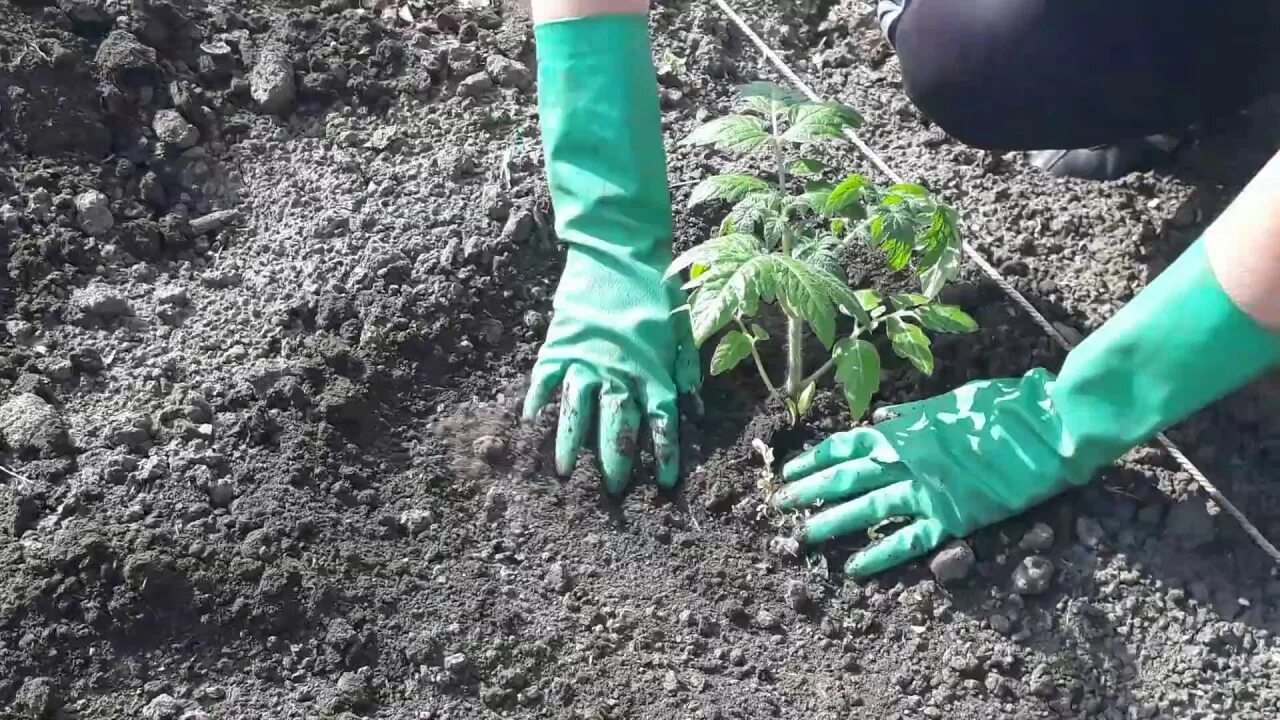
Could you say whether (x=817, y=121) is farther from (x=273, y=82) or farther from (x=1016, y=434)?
(x=273, y=82)

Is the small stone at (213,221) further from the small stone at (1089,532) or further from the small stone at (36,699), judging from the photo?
the small stone at (1089,532)

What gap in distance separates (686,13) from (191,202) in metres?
1.16

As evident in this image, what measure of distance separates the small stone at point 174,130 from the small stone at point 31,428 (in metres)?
0.62

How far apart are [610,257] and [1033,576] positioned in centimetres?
89

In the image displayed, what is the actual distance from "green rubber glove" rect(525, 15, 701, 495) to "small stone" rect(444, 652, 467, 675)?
37 centimetres

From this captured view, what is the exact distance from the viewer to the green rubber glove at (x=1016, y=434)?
161 cm

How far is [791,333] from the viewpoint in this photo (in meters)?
1.80

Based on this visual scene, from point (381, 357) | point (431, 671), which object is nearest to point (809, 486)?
point (431, 671)

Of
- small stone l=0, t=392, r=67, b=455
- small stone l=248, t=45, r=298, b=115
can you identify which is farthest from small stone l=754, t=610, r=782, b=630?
small stone l=248, t=45, r=298, b=115

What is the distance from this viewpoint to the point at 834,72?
8.21 feet

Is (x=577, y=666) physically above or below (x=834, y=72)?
below

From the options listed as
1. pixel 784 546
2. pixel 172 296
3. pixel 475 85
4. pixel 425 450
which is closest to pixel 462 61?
pixel 475 85

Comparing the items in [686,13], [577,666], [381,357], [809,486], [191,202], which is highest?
[686,13]

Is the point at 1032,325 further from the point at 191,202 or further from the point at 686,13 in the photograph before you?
the point at 191,202
